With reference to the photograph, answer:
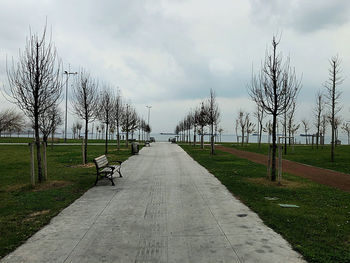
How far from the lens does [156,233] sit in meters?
4.53

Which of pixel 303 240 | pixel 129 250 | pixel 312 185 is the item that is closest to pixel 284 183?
pixel 312 185

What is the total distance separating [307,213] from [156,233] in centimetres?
354

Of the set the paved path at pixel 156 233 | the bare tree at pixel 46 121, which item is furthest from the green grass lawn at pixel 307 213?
the bare tree at pixel 46 121

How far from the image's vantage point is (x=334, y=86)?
58.9ft

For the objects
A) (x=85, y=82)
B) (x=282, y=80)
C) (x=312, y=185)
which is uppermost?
(x=85, y=82)

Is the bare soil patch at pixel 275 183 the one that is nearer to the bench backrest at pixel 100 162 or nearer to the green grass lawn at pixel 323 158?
the green grass lawn at pixel 323 158

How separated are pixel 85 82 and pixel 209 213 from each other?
12165 millimetres

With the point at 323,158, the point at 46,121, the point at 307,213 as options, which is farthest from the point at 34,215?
the point at 46,121

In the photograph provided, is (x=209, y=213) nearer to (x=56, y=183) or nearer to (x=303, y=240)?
(x=303, y=240)

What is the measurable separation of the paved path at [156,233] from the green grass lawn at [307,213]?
297mm

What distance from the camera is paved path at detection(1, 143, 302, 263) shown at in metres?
3.69

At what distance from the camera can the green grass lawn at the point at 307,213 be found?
3.95m

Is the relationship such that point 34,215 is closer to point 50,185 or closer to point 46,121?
point 50,185

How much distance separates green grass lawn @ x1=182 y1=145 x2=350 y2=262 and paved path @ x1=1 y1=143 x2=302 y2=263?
30 cm
